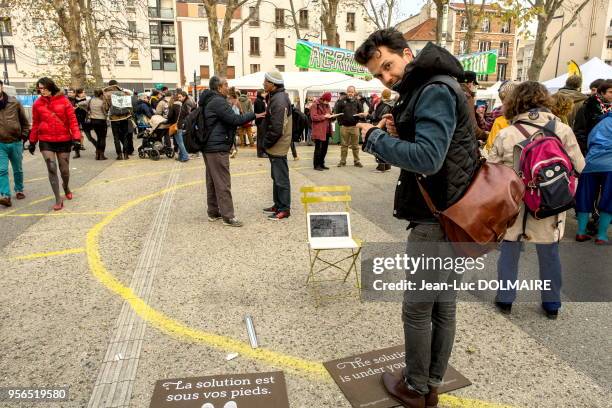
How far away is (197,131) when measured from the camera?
6051 millimetres

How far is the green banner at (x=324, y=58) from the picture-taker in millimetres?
17047

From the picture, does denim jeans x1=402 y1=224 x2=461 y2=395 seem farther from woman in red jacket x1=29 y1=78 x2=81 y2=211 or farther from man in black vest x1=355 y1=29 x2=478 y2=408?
woman in red jacket x1=29 y1=78 x2=81 y2=211

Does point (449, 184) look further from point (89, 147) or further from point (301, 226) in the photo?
point (89, 147)

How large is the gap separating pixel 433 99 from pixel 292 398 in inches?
75.3

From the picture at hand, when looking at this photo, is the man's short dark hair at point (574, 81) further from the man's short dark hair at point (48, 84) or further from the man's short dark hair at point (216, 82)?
the man's short dark hair at point (48, 84)

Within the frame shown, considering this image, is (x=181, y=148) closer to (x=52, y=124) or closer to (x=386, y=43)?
(x=52, y=124)

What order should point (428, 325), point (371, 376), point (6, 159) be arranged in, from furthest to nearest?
point (6, 159) < point (371, 376) < point (428, 325)

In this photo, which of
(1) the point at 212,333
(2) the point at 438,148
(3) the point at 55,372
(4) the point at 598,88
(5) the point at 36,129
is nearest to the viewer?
(2) the point at 438,148

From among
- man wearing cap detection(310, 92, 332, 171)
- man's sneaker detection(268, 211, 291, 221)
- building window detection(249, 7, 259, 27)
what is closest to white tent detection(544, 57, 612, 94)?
man wearing cap detection(310, 92, 332, 171)

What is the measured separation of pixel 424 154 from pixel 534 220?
82.2 inches

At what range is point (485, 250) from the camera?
2250 millimetres

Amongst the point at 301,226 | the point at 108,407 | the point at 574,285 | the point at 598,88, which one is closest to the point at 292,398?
the point at 108,407

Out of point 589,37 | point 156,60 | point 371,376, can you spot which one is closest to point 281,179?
point 371,376

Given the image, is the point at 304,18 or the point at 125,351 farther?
the point at 304,18
